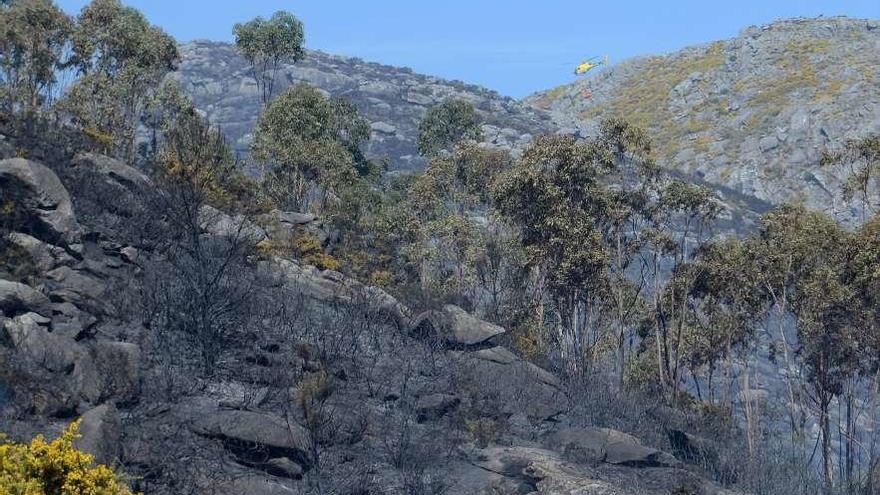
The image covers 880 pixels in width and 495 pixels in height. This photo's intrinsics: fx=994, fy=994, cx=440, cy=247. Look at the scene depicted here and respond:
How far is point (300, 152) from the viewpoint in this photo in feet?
115

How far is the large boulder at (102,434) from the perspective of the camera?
1357 centimetres

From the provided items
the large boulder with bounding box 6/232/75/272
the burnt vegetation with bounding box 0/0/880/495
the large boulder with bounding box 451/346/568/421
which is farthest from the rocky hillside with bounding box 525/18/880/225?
the large boulder with bounding box 6/232/75/272

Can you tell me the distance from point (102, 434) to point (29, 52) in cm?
2058

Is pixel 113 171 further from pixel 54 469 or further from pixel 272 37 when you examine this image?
pixel 272 37

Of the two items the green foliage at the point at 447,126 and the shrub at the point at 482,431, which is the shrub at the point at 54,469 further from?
the green foliage at the point at 447,126

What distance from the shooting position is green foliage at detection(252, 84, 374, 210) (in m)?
35.3

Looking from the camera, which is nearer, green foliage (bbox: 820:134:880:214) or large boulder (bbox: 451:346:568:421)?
large boulder (bbox: 451:346:568:421)

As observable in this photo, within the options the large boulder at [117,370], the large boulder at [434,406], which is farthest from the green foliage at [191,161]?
the large boulder at [434,406]

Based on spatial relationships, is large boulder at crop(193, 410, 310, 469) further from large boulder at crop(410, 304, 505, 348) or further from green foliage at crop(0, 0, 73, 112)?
green foliage at crop(0, 0, 73, 112)

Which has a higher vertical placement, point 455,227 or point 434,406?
point 455,227

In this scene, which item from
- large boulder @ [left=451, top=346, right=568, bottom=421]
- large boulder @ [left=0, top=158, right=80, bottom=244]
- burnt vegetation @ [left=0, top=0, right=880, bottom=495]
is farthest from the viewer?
large boulder @ [left=451, top=346, right=568, bottom=421]

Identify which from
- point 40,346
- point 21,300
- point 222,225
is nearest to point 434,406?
point 40,346

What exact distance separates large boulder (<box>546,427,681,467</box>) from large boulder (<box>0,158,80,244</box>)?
10.5m

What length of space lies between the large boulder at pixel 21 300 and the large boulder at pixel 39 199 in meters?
2.54
